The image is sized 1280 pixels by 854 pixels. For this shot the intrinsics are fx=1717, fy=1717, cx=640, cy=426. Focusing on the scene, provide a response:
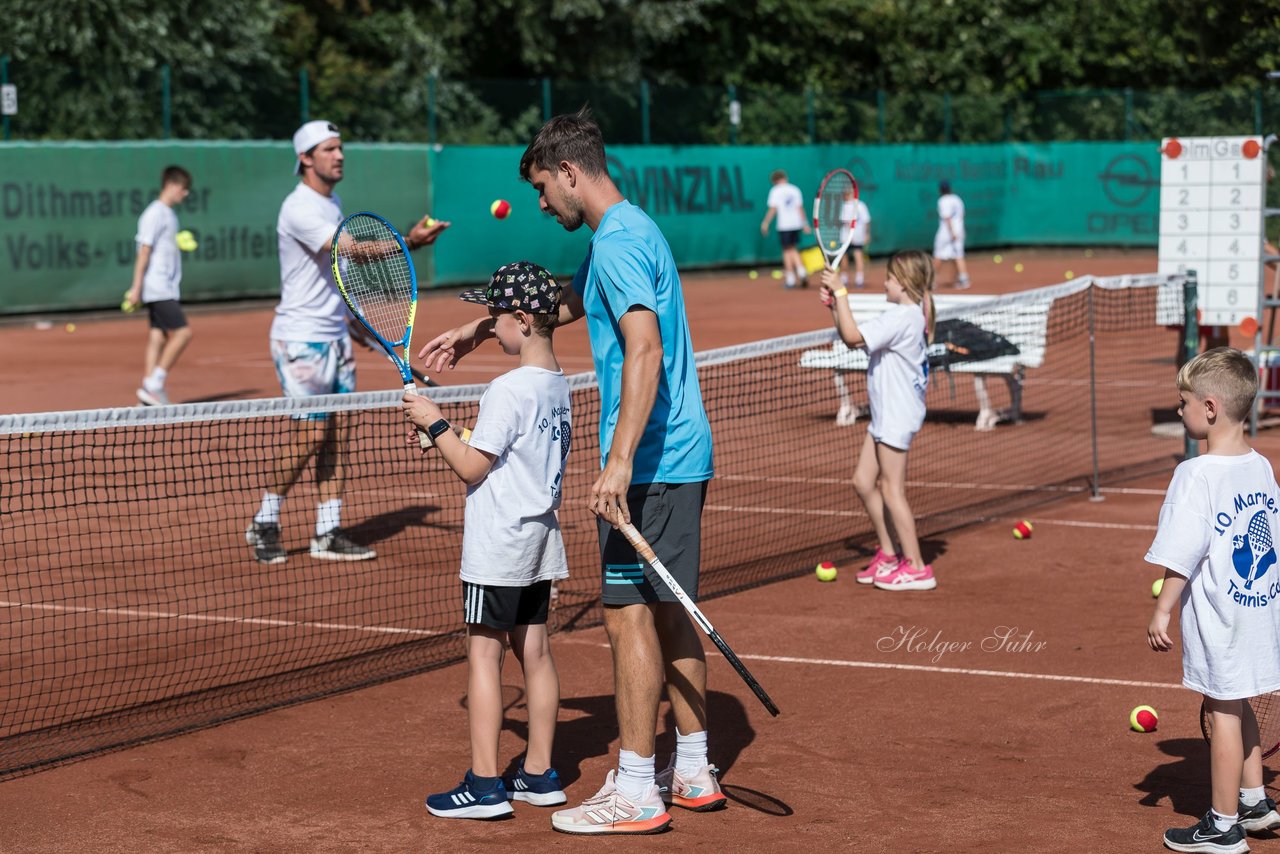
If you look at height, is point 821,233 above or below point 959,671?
above

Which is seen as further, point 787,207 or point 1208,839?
point 787,207

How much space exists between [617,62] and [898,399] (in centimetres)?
2830

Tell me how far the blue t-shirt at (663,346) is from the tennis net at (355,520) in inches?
86.9

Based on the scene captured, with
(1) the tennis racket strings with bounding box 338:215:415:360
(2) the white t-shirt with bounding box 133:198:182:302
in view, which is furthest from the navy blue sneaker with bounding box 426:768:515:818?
(2) the white t-shirt with bounding box 133:198:182:302

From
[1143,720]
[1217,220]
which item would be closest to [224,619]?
[1143,720]

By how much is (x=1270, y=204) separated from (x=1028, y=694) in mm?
14183

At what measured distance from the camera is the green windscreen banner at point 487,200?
2209cm

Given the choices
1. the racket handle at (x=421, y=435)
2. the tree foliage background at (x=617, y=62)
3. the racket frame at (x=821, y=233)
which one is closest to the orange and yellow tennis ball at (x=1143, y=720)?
the racket handle at (x=421, y=435)

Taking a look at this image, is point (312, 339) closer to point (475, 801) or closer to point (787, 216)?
point (475, 801)

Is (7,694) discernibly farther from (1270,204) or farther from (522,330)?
(1270,204)

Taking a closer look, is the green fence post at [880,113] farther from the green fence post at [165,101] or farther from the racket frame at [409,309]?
the racket frame at [409,309]

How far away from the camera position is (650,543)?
503 centimetres

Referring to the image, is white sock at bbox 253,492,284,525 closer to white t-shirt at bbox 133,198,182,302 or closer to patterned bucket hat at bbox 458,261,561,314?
patterned bucket hat at bbox 458,261,561,314

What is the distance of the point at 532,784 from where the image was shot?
5281 mm
